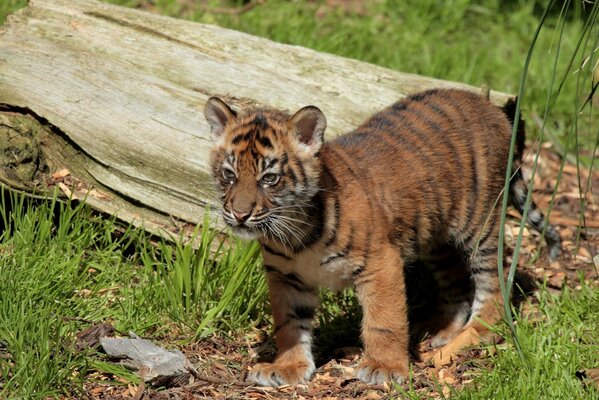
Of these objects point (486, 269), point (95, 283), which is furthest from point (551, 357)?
point (95, 283)

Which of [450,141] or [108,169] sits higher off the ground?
[450,141]

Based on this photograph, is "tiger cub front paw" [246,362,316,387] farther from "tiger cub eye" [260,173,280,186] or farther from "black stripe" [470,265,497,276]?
A: "black stripe" [470,265,497,276]

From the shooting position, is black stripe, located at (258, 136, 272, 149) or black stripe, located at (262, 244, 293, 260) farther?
black stripe, located at (262, 244, 293, 260)

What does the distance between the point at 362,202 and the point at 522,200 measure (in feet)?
4.29

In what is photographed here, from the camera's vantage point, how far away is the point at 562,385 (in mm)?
3760

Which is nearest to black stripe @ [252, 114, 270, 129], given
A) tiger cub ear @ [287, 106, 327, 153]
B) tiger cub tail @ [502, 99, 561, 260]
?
tiger cub ear @ [287, 106, 327, 153]

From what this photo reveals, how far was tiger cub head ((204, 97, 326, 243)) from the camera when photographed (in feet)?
13.3

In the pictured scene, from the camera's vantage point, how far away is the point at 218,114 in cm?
439

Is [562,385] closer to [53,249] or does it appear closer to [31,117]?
[53,249]

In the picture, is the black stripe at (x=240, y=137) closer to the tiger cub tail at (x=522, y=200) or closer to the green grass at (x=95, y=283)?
the green grass at (x=95, y=283)

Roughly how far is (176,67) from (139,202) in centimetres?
102

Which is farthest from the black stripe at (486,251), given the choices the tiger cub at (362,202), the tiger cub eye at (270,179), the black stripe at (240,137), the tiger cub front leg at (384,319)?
the black stripe at (240,137)

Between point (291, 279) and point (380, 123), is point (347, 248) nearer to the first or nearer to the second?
point (291, 279)

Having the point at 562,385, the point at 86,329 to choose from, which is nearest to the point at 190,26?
the point at 86,329
